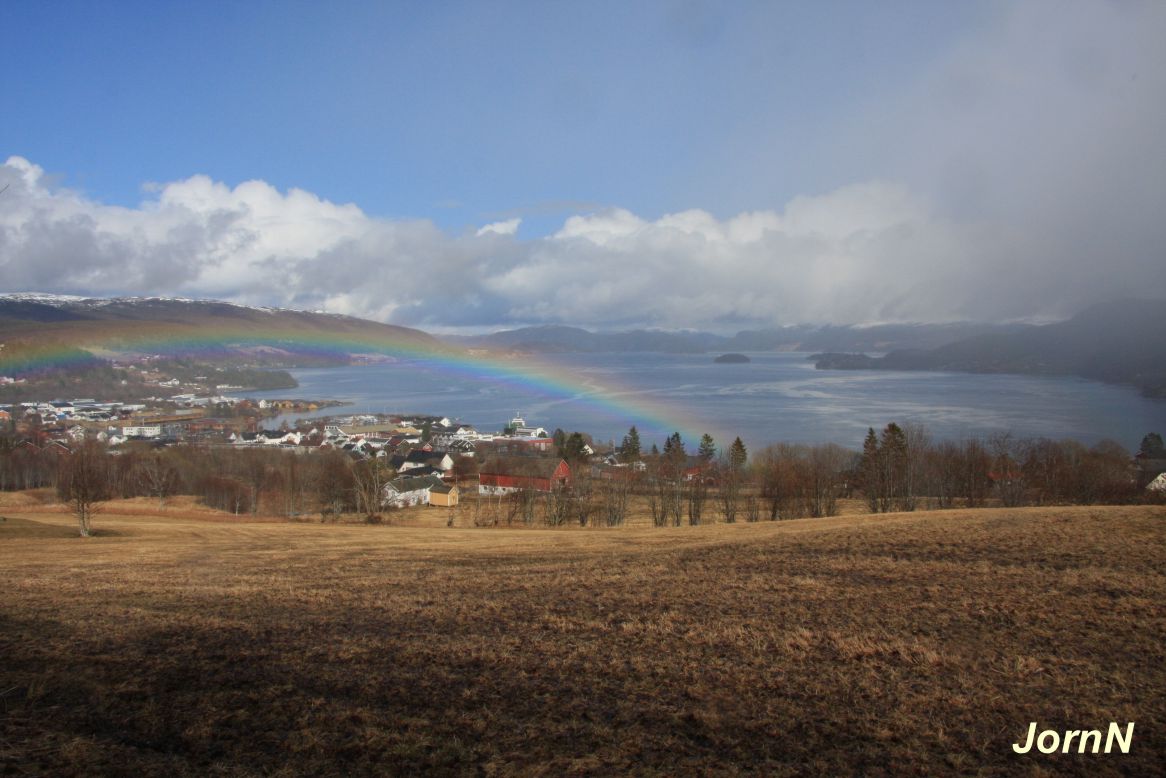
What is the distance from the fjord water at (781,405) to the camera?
85.1m

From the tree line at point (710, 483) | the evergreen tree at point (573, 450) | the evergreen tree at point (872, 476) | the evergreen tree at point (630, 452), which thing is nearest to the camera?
the tree line at point (710, 483)

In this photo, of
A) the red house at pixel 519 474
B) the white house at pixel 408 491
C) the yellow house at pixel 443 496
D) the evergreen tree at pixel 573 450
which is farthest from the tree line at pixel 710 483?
the evergreen tree at pixel 573 450

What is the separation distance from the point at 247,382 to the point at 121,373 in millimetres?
28750

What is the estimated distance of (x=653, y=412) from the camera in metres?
117

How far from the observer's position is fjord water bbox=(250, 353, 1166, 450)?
279 feet

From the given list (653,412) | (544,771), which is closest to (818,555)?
(544,771)

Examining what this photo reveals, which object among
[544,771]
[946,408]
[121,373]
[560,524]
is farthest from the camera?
[121,373]

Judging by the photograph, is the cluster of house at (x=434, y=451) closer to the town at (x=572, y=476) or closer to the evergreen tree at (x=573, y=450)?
the town at (x=572, y=476)

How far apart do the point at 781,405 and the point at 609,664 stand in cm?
11665

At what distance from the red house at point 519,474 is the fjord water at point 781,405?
29290 millimetres

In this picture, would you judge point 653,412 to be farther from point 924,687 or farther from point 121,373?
point 121,373

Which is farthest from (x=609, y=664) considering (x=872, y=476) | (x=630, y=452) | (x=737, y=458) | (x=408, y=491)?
(x=630, y=452)

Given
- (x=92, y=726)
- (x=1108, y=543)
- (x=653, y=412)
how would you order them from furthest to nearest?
1. (x=653, y=412)
2. (x=1108, y=543)
3. (x=92, y=726)

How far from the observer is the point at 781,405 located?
391 feet
